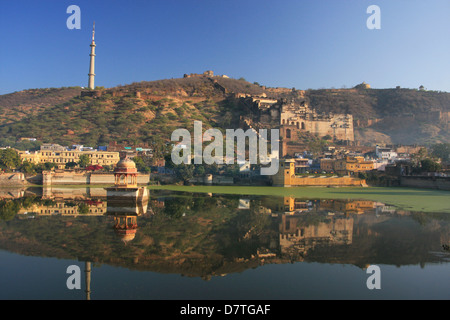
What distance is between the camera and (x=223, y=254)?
38.5 ft

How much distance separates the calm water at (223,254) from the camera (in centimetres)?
882

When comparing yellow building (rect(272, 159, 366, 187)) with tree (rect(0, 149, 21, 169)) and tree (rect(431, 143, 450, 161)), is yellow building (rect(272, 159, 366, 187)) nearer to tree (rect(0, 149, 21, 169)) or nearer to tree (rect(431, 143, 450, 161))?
tree (rect(431, 143, 450, 161))

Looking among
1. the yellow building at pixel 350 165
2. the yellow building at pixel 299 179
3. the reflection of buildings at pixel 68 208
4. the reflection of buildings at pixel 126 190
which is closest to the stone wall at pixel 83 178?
the yellow building at pixel 299 179

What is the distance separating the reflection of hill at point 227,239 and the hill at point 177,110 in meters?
36.3

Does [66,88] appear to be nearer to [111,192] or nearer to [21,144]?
[21,144]

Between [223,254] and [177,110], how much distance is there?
2334 inches

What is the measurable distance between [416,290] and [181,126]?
55.0 m

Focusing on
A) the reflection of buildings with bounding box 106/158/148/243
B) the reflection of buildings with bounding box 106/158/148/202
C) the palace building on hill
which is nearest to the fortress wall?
the palace building on hill

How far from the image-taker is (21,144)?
180 feet

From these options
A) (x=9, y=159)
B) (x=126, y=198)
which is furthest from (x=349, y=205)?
(x=9, y=159)

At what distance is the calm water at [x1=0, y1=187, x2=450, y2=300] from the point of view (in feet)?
28.9

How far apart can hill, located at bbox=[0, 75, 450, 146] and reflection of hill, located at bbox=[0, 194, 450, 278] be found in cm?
3633

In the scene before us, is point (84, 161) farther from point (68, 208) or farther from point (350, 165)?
point (350, 165)

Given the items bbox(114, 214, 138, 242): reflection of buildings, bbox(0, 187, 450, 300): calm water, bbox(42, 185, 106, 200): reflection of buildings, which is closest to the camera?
bbox(0, 187, 450, 300): calm water
